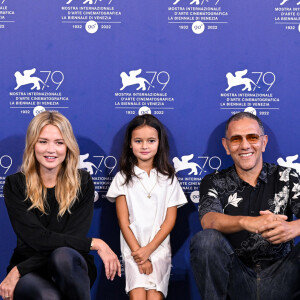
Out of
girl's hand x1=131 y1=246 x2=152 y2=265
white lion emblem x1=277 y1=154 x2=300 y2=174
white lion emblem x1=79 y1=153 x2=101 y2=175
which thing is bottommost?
girl's hand x1=131 y1=246 x2=152 y2=265

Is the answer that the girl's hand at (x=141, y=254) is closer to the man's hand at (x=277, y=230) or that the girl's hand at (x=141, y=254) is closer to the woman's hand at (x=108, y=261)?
the woman's hand at (x=108, y=261)

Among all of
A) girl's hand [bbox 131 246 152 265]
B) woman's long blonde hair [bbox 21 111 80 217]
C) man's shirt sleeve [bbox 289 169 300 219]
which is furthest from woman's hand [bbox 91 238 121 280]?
man's shirt sleeve [bbox 289 169 300 219]

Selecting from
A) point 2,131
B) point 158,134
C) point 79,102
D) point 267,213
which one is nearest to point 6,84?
point 2,131

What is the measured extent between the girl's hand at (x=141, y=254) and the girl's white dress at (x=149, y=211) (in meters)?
0.05

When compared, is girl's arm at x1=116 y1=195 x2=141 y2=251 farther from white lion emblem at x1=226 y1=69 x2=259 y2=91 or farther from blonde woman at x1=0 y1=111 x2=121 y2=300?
white lion emblem at x1=226 y1=69 x2=259 y2=91

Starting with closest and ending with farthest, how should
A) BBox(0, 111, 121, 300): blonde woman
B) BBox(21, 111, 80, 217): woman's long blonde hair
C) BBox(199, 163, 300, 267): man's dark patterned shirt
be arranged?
1. BBox(0, 111, 121, 300): blonde woman
2. BBox(21, 111, 80, 217): woman's long blonde hair
3. BBox(199, 163, 300, 267): man's dark patterned shirt

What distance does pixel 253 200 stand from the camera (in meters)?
2.54

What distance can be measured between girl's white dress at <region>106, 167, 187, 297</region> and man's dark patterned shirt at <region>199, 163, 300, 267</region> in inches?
12.2

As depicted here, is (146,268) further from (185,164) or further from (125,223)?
(185,164)

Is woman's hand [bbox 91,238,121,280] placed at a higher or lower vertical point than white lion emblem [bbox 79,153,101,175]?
lower

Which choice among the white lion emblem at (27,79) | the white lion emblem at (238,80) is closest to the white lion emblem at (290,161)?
the white lion emblem at (238,80)

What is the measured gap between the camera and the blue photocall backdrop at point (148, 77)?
2.92m

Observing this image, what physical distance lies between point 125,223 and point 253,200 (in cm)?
78

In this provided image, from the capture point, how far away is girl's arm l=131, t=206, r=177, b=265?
2.64m
